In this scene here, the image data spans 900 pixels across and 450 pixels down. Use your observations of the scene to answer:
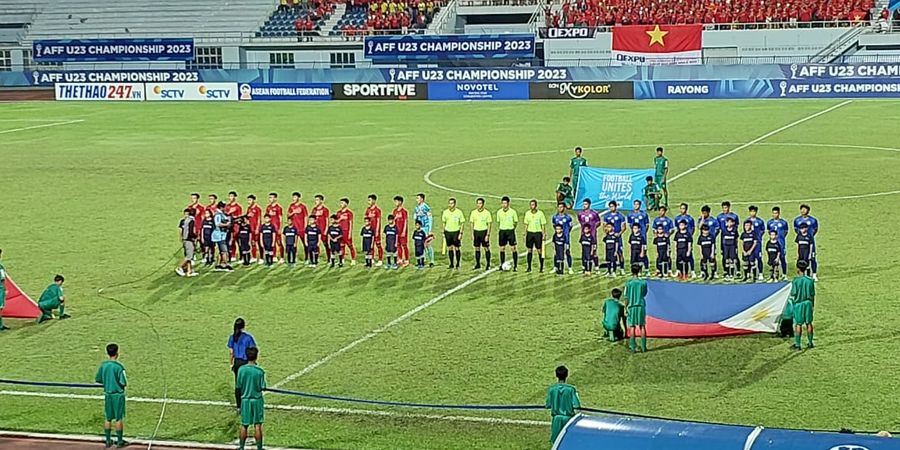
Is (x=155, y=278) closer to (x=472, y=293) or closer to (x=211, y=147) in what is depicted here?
(x=472, y=293)

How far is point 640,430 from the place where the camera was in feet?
27.3

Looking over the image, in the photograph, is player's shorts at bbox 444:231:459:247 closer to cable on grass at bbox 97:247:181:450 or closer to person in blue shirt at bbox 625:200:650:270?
person in blue shirt at bbox 625:200:650:270

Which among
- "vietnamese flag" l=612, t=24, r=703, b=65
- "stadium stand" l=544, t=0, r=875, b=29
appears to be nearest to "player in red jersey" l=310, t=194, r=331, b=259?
"vietnamese flag" l=612, t=24, r=703, b=65

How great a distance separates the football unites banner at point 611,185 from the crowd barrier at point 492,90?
3052 cm

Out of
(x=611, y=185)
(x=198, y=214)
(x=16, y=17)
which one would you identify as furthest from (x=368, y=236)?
(x=16, y=17)

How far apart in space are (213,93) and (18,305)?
1816 inches

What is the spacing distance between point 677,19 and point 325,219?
→ 46.4m

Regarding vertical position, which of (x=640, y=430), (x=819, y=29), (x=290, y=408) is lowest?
(x=290, y=408)

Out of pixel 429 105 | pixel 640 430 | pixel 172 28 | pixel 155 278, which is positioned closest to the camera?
pixel 640 430

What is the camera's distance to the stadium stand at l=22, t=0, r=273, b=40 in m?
73.6

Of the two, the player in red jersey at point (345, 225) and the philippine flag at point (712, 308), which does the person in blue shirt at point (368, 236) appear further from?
the philippine flag at point (712, 308)

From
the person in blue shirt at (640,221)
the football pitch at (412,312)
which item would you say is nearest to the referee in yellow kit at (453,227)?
the football pitch at (412,312)

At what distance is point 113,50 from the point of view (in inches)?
2763

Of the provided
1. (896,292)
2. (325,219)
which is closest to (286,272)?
(325,219)
